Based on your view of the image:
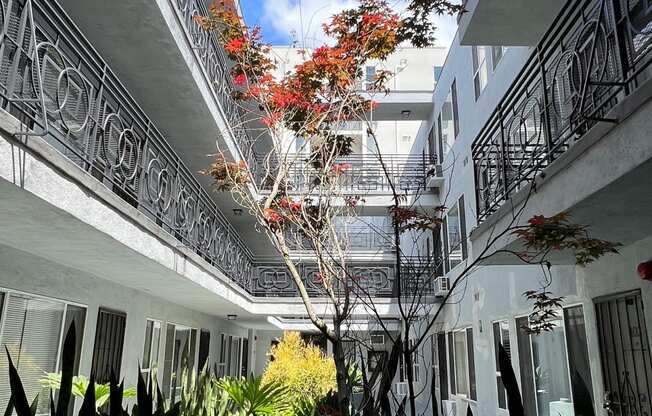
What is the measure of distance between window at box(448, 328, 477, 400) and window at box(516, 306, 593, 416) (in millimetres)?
3595

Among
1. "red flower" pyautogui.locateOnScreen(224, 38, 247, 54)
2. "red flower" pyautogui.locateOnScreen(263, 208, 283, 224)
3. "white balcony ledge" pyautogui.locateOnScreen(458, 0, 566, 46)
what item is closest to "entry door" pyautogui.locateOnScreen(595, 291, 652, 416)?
"white balcony ledge" pyautogui.locateOnScreen(458, 0, 566, 46)

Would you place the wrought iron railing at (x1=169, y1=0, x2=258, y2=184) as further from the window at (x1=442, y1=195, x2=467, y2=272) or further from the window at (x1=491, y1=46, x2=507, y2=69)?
the window at (x1=442, y1=195, x2=467, y2=272)

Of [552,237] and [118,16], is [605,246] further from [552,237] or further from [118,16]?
[118,16]

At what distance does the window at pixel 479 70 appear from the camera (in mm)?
11789

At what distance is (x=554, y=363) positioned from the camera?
7914 mm

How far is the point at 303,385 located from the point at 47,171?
39.4 ft

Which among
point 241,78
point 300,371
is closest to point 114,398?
point 241,78

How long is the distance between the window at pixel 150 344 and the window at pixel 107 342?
1297 millimetres

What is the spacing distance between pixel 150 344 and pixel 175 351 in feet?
6.70

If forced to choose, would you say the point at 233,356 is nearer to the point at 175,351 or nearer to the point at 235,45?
the point at 175,351

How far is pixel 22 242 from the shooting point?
16.9 feet

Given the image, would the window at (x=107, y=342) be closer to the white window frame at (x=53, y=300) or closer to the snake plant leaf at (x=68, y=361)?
the white window frame at (x=53, y=300)

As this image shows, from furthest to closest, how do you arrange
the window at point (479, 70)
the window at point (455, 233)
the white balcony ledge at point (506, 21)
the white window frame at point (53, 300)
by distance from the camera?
the window at point (455, 233) → the window at point (479, 70) → the white balcony ledge at point (506, 21) → the white window frame at point (53, 300)

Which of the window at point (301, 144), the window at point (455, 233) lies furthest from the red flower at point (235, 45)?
the window at point (455, 233)
